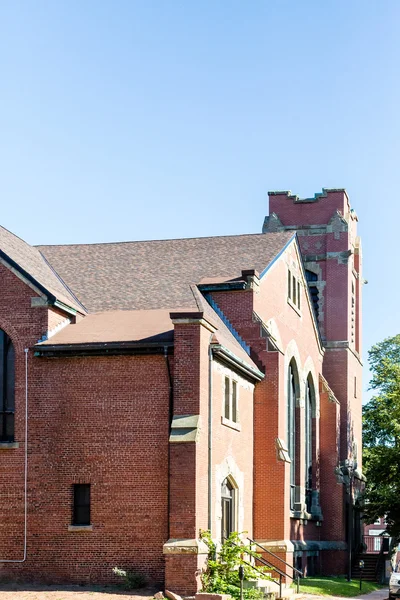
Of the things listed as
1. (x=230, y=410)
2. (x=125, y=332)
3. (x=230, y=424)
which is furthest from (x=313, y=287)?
(x=125, y=332)

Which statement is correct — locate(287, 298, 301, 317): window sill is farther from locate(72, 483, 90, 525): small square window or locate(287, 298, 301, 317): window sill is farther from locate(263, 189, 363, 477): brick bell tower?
locate(72, 483, 90, 525): small square window

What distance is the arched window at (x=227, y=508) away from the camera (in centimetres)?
3297

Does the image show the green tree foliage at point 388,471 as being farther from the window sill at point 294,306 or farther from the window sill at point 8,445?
the window sill at point 8,445

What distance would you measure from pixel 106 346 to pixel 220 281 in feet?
27.1

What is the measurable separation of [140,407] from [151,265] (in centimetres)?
990

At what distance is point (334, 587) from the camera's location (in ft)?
135

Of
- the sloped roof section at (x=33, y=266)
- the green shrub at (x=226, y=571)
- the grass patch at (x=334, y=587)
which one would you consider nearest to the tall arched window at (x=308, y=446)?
the grass patch at (x=334, y=587)

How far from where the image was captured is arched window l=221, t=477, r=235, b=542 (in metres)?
33.0

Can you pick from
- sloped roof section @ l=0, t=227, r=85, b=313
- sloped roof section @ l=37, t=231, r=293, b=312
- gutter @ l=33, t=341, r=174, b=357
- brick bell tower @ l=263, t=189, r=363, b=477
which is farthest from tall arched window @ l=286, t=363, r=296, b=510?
gutter @ l=33, t=341, r=174, b=357

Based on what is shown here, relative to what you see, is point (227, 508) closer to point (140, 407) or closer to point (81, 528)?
point (140, 407)

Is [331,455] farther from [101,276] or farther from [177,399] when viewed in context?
[177,399]

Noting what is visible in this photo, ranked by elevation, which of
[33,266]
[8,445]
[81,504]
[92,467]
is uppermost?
[33,266]

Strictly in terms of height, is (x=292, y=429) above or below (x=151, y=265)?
below

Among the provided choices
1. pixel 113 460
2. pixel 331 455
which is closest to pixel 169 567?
pixel 113 460
